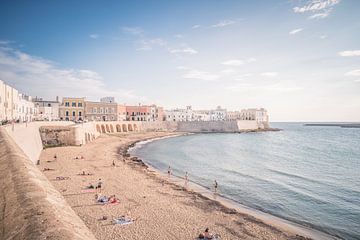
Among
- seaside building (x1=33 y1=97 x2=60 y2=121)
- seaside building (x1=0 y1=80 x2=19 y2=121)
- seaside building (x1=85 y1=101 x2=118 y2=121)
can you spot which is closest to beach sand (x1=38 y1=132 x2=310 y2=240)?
seaside building (x1=0 y1=80 x2=19 y2=121)

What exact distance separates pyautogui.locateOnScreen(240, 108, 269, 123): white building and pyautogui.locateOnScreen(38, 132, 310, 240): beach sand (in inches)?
→ 4819

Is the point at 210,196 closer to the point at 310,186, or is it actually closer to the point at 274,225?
the point at 274,225

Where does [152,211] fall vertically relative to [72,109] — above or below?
below

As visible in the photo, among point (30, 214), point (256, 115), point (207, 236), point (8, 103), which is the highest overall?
point (8, 103)

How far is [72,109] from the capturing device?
73.4m

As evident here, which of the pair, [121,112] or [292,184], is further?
[121,112]

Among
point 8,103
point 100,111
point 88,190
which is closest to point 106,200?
point 88,190

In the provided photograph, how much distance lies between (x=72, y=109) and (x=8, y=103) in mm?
37535

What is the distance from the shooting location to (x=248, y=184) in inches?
1026

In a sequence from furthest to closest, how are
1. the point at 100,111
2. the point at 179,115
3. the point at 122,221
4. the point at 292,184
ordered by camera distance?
the point at 179,115 < the point at 100,111 < the point at 292,184 < the point at 122,221

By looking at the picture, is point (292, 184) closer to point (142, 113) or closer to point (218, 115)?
point (142, 113)

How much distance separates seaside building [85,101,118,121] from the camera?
253 feet

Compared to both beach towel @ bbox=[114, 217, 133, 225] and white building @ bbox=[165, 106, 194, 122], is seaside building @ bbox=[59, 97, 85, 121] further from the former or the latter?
beach towel @ bbox=[114, 217, 133, 225]

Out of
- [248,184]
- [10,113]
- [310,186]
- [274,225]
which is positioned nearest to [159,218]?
[274,225]
